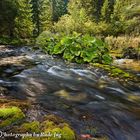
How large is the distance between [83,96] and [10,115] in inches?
132

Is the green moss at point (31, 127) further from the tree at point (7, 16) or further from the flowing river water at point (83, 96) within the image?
the tree at point (7, 16)

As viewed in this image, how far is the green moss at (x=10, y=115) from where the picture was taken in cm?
530

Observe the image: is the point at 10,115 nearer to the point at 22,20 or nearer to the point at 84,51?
the point at 84,51

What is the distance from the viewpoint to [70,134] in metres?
5.07

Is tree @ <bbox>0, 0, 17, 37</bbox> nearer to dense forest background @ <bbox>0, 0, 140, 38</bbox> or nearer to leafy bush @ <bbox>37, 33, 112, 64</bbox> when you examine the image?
dense forest background @ <bbox>0, 0, 140, 38</bbox>

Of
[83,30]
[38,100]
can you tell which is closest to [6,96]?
[38,100]

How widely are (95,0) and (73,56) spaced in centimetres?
3171

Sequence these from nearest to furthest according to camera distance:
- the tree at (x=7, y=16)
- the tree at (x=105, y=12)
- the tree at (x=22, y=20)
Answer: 1. the tree at (x=7, y=16)
2. the tree at (x=22, y=20)
3. the tree at (x=105, y=12)

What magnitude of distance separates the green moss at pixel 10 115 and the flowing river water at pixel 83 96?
43.8 inches

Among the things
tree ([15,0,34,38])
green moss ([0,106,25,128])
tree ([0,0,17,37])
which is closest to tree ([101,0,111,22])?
tree ([15,0,34,38])

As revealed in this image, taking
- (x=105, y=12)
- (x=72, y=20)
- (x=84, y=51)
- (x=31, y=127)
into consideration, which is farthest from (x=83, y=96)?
(x=105, y=12)

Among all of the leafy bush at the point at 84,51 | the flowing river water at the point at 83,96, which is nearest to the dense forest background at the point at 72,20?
the leafy bush at the point at 84,51

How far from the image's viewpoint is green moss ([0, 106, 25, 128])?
5299 mm

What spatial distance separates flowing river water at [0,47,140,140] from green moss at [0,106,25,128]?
1113 mm
